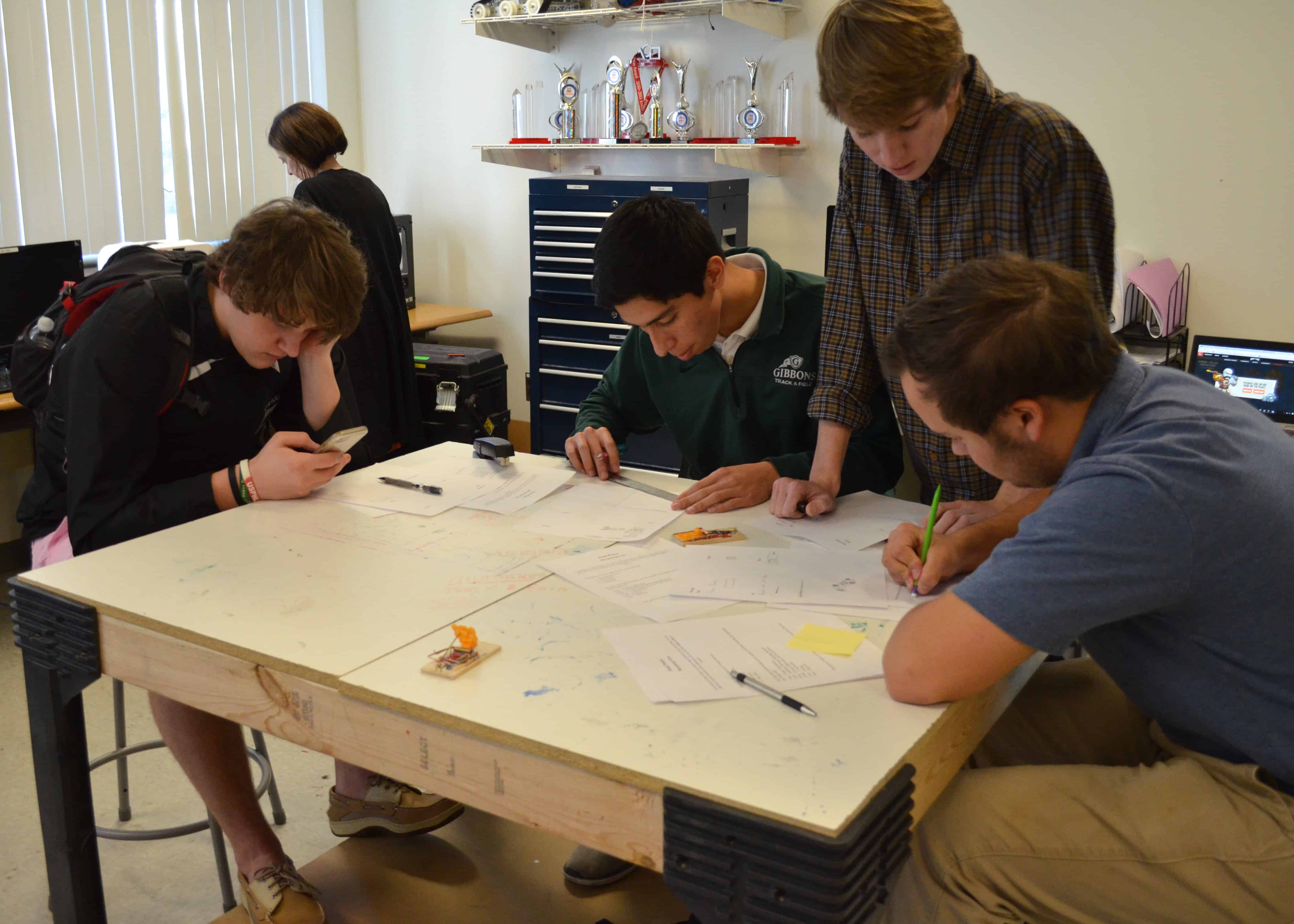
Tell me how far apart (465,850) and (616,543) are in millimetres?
738

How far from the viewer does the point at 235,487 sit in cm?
173

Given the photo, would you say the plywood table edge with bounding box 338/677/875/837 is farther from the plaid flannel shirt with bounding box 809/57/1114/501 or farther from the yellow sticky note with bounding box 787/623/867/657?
the plaid flannel shirt with bounding box 809/57/1114/501

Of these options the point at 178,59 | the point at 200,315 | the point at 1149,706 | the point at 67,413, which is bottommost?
the point at 1149,706

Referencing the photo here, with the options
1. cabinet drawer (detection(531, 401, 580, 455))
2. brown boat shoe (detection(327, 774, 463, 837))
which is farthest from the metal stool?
cabinet drawer (detection(531, 401, 580, 455))

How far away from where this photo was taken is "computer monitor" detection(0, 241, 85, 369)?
3.09 m

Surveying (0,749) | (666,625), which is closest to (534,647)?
(666,625)

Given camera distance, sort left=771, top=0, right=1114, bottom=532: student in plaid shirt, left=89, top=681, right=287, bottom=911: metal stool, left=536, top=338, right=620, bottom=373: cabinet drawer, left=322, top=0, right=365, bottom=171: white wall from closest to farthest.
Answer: left=771, top=0, right=1114, bottom=532: student in plaid shirt < left=89, top=681, right=287, bottom=911: metal stool < left=536, top=338, right=620, bottom=373: cabinet drawer < left=322, top=0, right=365, bottom=171: white wall

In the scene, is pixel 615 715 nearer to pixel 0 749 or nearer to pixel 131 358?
pixel 131 358

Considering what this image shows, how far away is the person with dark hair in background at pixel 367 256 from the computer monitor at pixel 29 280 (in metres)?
0.72

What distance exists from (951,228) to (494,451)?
0.91 meters

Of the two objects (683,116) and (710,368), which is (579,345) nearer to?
(683,116)

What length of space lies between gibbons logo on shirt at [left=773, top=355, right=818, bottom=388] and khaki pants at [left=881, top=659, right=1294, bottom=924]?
0.96 meters

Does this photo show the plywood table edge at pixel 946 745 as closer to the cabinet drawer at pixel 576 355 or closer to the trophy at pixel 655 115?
the cabinet drawer at pixel 576 355

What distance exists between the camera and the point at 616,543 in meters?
1.57
